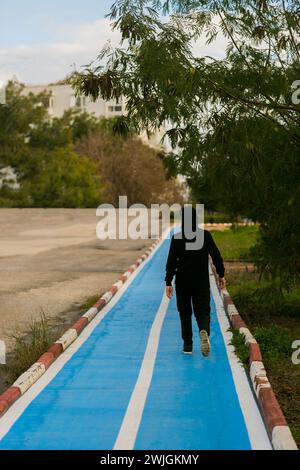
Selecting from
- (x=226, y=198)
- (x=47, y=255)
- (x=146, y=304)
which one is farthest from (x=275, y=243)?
(x=47, y=255)

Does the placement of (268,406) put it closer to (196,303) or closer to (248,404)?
(248,404)

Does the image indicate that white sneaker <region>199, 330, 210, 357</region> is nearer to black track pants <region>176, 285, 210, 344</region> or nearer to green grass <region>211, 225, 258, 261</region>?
black track pants <region>176, 285, 210, 344</region>

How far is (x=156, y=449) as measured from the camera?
6.69m

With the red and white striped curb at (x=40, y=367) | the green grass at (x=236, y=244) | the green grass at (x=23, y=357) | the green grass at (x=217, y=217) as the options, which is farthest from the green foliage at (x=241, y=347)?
the green grass at (x=236, y=244)

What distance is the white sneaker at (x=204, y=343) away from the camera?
35.5ft

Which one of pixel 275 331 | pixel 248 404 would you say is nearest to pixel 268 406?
pixel 248 404

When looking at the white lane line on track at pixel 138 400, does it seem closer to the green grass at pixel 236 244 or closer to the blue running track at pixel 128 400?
the blue running track at pixel 128 400

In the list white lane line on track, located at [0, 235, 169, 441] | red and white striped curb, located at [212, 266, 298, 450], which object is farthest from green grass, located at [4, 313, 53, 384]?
red and white striped curb, located at [212, 266, 298, 450]

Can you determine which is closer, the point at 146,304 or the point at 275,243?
the point at 275,243

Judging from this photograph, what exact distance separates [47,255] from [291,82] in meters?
24.8

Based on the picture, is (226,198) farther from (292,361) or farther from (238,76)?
(292,361)

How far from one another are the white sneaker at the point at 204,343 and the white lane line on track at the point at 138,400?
0.67 meters

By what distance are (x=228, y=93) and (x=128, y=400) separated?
187 inches

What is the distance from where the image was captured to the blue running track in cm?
705
